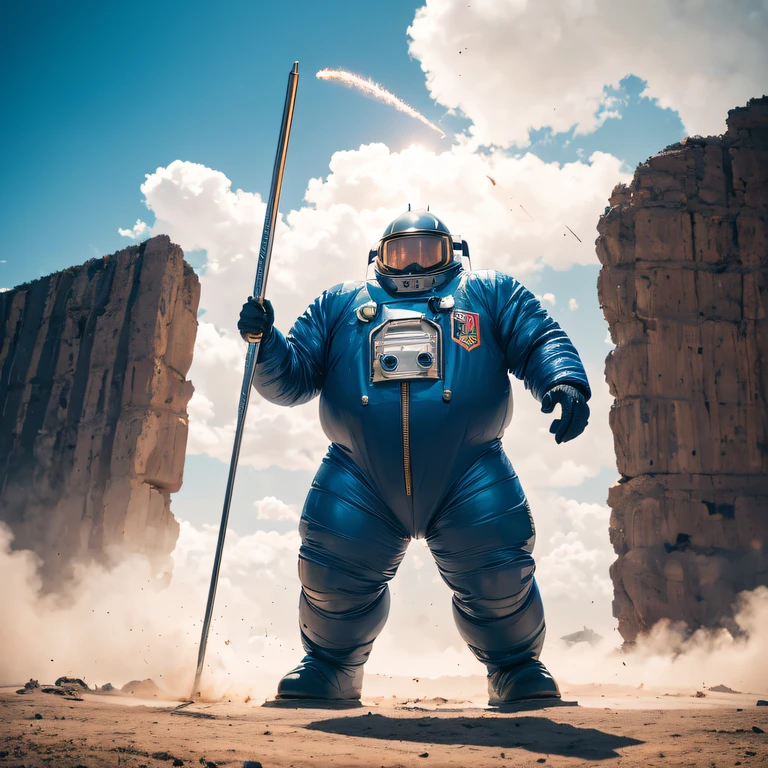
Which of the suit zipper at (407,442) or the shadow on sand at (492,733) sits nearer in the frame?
the shadow on sand at (492,733)

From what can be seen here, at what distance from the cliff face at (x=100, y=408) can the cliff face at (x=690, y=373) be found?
522 cm

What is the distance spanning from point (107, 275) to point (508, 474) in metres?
7.71

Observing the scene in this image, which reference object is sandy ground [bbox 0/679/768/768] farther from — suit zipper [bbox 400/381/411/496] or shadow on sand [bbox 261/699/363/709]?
suit zipper [bbox 400/381/411/496]

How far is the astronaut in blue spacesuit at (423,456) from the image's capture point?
3137mm

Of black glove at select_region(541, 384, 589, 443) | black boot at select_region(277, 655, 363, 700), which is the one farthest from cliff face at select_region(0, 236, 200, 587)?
black glove at select_region(541, 384, 589, 443)

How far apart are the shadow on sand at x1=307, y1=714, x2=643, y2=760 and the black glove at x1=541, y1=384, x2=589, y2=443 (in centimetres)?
109

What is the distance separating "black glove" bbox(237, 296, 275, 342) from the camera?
320 cm

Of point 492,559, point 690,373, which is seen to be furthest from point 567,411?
point 690,373

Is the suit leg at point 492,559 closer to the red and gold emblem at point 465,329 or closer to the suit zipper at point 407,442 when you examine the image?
the suit zipper at point 407,442

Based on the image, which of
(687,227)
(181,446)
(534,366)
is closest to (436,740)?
(534,366)

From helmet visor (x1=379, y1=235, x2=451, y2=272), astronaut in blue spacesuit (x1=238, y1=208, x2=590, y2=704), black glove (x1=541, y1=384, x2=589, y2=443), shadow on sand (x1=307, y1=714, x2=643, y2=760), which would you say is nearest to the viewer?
shadow on sand (x1=307, y1=714, x2=643, y2=760)

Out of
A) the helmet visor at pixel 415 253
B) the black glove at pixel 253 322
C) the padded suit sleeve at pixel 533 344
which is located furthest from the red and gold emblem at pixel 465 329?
the black glove at pixel 253 322

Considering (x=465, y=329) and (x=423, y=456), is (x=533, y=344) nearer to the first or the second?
(x=465, y=329)

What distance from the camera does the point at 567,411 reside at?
9.95ft
